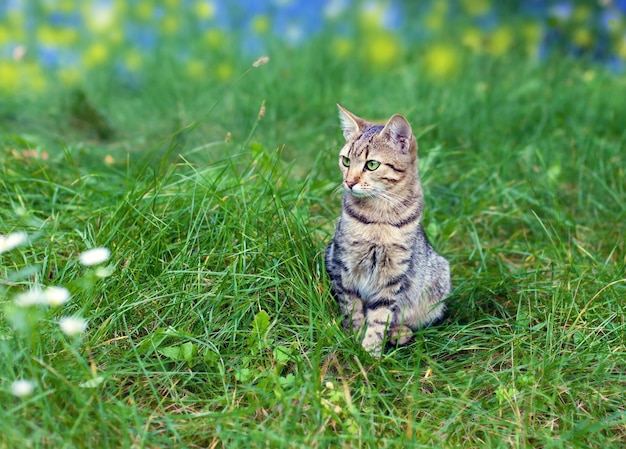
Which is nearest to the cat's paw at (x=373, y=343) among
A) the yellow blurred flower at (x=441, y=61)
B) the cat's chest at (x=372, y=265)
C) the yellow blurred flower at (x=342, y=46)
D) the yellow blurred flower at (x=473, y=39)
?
the cat's chest at (x=372, y=265)

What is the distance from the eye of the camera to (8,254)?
260 centimetres

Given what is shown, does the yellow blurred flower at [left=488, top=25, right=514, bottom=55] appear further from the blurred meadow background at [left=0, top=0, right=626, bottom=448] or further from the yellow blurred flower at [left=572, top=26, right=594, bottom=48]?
the blurred meadow background at [left=0, top=0, right=626, bottom=448]

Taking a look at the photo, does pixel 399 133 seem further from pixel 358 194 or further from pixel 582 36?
pixel 582 36

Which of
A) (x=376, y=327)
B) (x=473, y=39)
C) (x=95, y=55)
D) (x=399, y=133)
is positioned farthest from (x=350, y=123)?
(x=95, y=55)

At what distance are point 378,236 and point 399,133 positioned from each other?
0.41 meters

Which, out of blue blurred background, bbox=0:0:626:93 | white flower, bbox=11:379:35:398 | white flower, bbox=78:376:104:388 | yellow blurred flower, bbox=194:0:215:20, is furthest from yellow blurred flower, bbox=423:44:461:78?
white flower, bbox=11:379:35:398

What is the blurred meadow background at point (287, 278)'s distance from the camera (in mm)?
2025

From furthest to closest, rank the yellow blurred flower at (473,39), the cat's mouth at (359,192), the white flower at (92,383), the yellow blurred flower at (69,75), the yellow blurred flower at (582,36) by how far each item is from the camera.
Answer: the yellow blurred flower at (582,36)
the yellow blurred flower at (473,39)
the yellow blurred flower at (69,75)
the cat's mouth at (359,192)
the white flower at (92,383)

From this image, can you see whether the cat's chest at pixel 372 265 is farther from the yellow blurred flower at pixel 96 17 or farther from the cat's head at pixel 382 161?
the yellow blurred flower at pixel 96 17

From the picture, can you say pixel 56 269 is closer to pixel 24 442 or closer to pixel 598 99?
pixel 24 442

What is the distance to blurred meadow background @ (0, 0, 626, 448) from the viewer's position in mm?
2025

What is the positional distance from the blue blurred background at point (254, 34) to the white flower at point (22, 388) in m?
4.27

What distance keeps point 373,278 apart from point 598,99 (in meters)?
3.25

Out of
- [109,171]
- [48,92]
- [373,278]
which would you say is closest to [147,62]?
[48,92]
